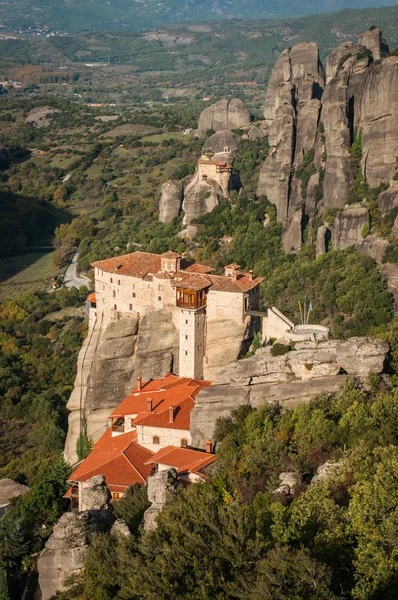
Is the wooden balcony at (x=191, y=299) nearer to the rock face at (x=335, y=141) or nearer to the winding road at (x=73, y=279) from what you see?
the rock face at (x=335, y=141)

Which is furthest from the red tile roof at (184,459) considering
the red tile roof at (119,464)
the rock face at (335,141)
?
the rock face at (335,141)

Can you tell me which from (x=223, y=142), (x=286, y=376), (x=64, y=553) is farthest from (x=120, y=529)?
(x=223, y=142)

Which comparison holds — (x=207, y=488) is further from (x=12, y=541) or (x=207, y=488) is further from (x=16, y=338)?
(x=16, y=338)

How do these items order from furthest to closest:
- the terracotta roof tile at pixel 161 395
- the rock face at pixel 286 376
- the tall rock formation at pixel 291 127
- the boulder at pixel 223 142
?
the boulder at pixel 223 142, the tall rock formation at pixel 291 127, the terracotta roof tile at pixel 161 395, the rock face at pixel 286 376

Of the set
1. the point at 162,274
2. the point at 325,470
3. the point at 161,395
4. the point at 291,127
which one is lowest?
the point at 161,395

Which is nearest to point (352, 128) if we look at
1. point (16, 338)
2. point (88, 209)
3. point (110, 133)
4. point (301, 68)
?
point (301, 68)

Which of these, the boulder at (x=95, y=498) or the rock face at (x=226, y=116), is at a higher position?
the boulder at (x=95, y=498)

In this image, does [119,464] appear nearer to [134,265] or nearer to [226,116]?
[134,265]
